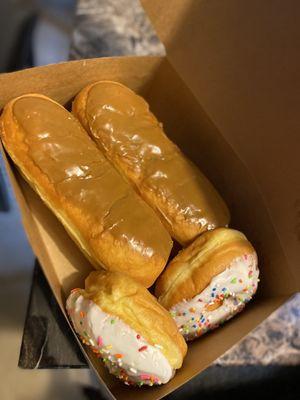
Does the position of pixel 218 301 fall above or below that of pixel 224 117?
below

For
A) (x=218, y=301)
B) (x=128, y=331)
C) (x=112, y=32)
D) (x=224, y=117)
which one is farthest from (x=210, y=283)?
(x=112, y=32)

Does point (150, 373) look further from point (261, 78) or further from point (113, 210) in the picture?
point (261, 78)

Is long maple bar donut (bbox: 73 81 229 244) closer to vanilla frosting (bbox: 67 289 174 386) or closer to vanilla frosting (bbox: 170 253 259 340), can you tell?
vanilla frosting (bbox: 170 253 259 340)

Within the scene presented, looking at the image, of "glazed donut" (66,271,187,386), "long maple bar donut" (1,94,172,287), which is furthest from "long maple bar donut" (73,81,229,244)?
"glazed donut" (66,271,187,386)

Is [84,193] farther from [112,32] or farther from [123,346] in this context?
[112,32]

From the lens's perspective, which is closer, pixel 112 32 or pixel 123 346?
pixel 123 346
